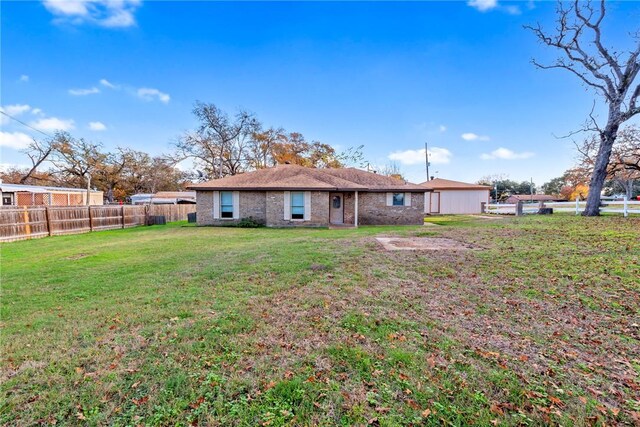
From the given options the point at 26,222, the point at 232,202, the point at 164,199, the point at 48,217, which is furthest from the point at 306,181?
the point at 164,199

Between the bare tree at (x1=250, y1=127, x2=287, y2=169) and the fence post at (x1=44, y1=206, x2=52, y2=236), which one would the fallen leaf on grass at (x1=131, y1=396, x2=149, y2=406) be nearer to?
the fence post at (x1=44, y1=206, x2=52, y2=236)

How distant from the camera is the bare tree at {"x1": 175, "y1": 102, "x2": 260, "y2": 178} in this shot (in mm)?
32156

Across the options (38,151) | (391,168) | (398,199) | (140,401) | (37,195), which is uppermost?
(38,151)

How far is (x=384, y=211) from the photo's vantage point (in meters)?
17.3

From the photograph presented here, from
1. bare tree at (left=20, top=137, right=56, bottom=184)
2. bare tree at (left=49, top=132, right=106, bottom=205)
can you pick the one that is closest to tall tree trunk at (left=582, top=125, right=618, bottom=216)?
bare tree at (left=49, top=132, right=106, bottom=205)

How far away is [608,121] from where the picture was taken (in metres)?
13.7

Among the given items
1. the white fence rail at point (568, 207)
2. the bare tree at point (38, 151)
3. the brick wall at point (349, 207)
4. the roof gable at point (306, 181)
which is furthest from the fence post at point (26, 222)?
the bare tree at point (38, 151)

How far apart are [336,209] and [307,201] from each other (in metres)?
2.38

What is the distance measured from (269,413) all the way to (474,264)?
5444 mm

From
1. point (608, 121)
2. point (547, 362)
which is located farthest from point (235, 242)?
point (608, 121)

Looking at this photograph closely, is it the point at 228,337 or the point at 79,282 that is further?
the point at 79,282

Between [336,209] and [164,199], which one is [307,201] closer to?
[336,209]

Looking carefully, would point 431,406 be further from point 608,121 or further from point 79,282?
point 608,121

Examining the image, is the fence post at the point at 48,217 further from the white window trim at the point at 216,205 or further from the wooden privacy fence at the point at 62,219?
the white window trim at the point at 216,205
